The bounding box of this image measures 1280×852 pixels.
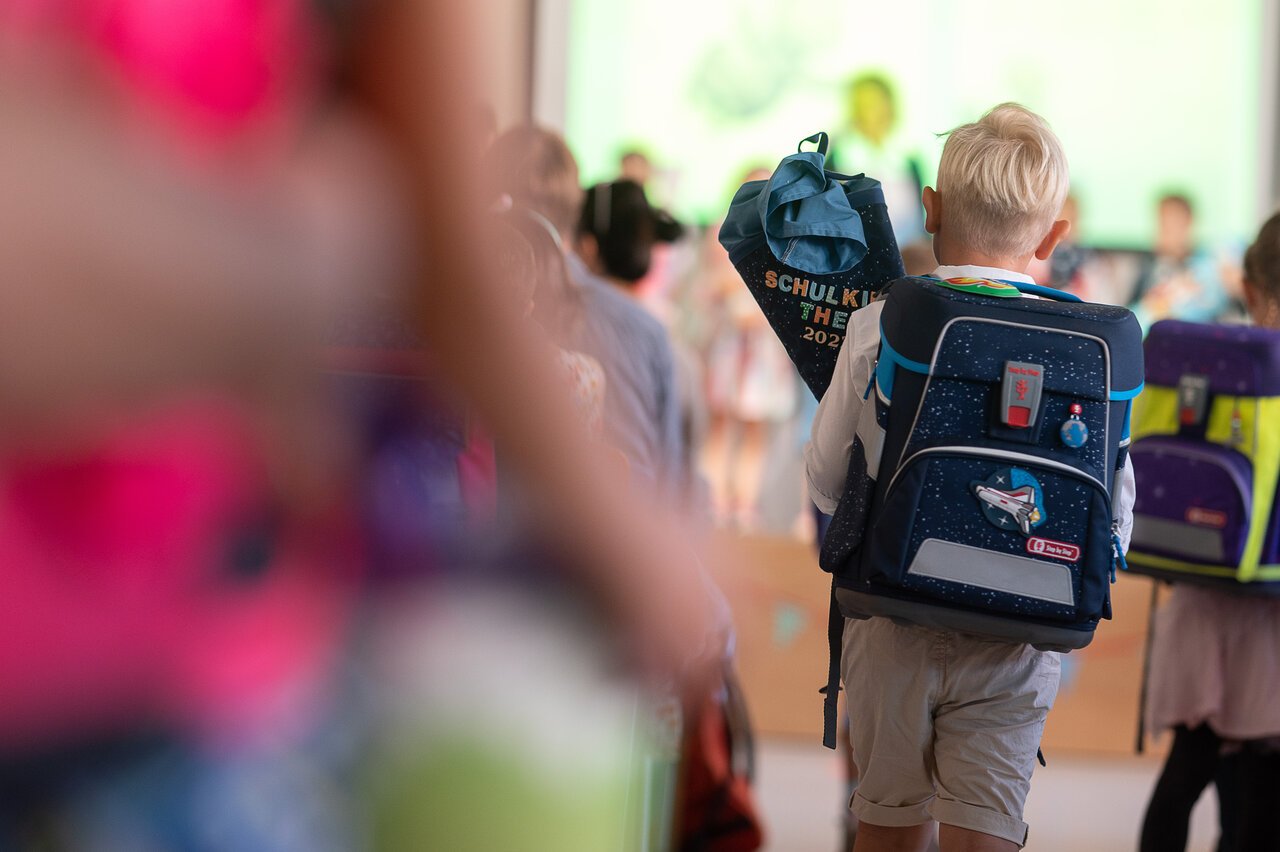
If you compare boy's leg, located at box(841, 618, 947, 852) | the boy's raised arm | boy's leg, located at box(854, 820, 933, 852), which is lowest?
boy's leg, located at box(854, 820, 933, 852)

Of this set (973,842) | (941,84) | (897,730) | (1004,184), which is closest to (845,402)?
(1004,184)

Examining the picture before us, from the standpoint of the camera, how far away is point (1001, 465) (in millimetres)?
1745

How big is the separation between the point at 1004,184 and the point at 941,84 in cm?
670

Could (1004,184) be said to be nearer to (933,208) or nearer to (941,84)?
(933,208)

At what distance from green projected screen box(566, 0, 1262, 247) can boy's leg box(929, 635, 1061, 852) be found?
6.32 metres

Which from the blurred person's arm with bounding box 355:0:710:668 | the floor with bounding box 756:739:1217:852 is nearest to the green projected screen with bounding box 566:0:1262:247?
the floor with bounding box 756:739:1217:852

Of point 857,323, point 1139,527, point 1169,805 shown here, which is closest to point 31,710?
point 857,323

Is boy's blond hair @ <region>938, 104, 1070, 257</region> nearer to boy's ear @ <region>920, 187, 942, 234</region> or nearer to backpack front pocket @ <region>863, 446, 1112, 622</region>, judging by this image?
boy's ear @ <region>920, 187, 942, 234</region>

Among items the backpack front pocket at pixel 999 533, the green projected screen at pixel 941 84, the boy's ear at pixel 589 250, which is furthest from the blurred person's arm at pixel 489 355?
the green projected screen at pixel 941 84

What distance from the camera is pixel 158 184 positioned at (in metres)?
0.42

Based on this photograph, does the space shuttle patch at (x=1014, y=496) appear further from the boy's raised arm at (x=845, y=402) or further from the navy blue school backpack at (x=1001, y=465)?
the boy's raised arm at (x=845, y=402)

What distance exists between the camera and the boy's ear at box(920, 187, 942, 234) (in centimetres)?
194

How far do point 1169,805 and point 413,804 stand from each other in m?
2.61

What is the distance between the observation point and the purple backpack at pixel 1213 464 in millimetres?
2527
